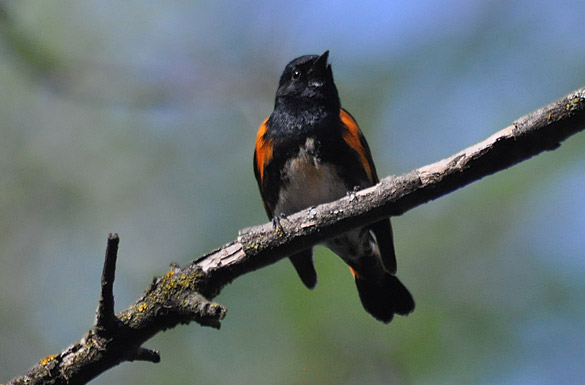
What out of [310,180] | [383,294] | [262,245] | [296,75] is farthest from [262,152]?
[262,245]

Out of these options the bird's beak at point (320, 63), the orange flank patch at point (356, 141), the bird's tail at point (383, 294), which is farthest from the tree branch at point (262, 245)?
the bird's beak at point (320, 63)

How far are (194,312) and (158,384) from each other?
2.87 metres

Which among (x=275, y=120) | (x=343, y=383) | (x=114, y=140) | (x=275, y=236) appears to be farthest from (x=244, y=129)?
(x=275, y=236)

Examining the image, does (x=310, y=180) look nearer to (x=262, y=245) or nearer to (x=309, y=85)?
(x=309, y=85)

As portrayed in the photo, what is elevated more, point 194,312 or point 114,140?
point 114,140

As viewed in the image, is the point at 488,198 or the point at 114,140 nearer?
the point at 488,198

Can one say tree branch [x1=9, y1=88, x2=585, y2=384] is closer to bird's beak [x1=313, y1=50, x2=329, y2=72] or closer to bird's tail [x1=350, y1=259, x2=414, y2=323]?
bird's tail [x1=350, y1=259, x2=414, y2=323]

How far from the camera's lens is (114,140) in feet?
23.5

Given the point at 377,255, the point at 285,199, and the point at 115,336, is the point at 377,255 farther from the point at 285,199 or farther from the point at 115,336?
the point at 115,336

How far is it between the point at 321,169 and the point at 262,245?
1592 millimetres

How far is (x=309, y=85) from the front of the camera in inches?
206

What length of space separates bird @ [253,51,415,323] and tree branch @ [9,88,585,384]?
133 cm

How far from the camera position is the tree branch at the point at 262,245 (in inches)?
105

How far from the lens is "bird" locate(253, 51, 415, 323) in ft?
15.3
